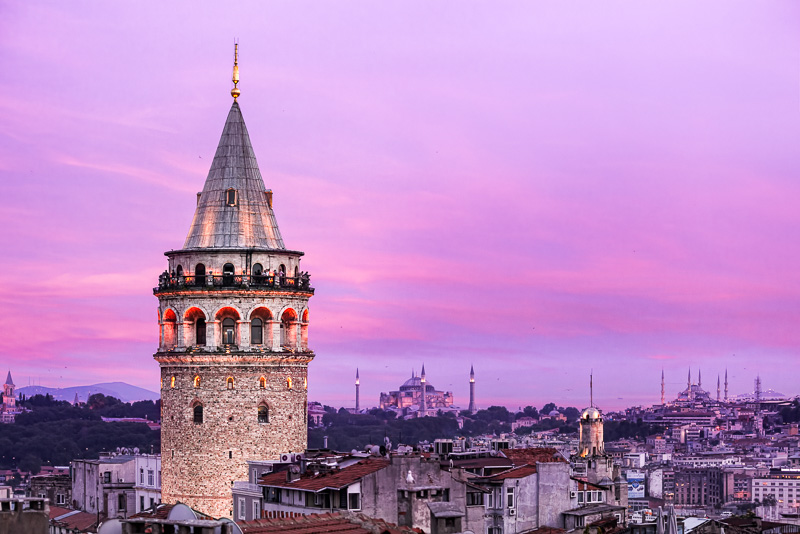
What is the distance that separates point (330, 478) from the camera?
3638 centimetres

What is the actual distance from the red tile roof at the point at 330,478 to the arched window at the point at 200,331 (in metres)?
5.13

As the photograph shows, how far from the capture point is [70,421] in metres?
157

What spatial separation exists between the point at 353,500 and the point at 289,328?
349 inches

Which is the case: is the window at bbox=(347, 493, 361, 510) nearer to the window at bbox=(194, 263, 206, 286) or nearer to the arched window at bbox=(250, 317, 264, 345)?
the arched window at bbox=(250, 317, 264, 345)

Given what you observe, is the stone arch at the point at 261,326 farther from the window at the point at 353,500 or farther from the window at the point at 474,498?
the window at the point at 353,500

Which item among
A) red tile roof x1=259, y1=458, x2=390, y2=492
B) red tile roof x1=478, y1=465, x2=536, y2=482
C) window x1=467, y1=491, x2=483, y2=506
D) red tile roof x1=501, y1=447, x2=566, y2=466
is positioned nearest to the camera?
red tile roof x1=259, y1=458, x2=390, y2=492

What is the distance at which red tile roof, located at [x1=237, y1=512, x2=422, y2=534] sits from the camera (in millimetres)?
22978

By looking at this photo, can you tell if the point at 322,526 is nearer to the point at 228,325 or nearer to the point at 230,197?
the point at 228,325

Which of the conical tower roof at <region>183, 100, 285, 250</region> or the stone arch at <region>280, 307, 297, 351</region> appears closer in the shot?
the conical tower roof at <region>183, 100, 285, 250</region>

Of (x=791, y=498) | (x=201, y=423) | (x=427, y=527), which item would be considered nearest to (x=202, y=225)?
(x=201, y=423)

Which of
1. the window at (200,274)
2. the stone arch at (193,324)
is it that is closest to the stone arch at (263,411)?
the stone arch at (193,324)

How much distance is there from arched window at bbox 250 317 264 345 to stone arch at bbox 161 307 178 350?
6.40 ft

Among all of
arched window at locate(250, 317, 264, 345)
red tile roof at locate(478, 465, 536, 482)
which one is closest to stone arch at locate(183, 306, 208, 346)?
arched window at locate(250, 317, 264, 345)

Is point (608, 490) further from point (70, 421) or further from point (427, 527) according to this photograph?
point (70, 421)
